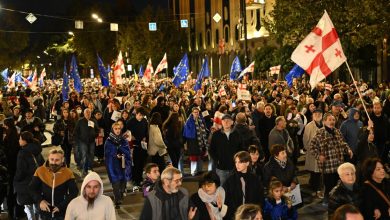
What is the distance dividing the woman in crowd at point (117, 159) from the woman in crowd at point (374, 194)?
5085mm

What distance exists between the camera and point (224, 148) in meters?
9.89

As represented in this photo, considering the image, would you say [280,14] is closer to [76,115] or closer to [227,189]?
[76,115]

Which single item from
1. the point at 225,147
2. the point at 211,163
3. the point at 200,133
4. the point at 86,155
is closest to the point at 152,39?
the point at 86,155

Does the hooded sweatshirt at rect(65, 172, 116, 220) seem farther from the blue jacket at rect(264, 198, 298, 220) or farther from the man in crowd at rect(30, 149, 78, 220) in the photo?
the blue jacket at rect(264, 198, 298, 220)

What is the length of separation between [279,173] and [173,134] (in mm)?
5086

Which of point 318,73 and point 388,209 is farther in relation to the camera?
point 318,73

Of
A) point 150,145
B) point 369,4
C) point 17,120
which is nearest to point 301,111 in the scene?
point 150,145

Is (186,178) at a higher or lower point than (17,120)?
lower

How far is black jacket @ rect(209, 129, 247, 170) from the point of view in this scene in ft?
32.4

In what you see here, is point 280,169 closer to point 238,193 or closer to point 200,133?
point 238,193

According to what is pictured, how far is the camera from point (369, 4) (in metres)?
26.9

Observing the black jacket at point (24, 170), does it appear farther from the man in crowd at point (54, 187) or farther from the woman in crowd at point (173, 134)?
the woman in crowd at point (173, 134)

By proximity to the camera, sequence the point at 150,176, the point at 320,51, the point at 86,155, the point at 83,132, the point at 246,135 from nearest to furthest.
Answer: the point at 150,176
the point at 320,51
the point at 246,135
the point at 83,132
the point at 86,155

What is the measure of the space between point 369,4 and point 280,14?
4.37 metres
